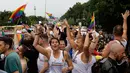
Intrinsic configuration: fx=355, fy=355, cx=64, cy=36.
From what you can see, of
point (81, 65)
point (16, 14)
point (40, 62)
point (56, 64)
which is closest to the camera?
point (81, 65)

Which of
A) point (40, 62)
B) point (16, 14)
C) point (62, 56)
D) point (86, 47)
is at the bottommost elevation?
point (40, 62)

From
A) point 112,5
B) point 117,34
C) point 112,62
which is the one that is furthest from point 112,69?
point 112,5

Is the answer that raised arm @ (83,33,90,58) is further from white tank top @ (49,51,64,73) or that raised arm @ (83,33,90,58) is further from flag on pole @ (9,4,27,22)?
flag on pole @ (9,4,27,22)

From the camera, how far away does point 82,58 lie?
5871 millimetres

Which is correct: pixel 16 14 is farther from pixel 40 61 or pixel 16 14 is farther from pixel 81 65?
pixel 81 65

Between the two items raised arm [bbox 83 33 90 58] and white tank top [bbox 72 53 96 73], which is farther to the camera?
white tank top [bbox 72 53 96 73]

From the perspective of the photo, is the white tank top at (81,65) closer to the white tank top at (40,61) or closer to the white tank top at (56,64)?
the white tank top at (56,64)

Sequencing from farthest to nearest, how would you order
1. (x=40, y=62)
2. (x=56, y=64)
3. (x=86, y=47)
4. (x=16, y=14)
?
(x=16, y=14) → (x=40, y=62) → (x=56, y=64) → (x=86, y=47)

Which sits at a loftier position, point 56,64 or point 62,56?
point 62,56

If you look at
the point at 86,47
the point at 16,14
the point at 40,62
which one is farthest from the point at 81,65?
the point at 16,14

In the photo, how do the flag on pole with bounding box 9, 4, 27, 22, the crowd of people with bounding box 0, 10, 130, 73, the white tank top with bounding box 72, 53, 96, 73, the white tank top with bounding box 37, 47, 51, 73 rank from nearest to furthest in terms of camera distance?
the crowd of people with bounding box 0, 10, 130, 73
the white tank top with bounding box 72, 53, 96, 73
the white tank top with bounding box 37, 47, 51, 73
the flag on pole with bounding box 9, 4, 27, 22

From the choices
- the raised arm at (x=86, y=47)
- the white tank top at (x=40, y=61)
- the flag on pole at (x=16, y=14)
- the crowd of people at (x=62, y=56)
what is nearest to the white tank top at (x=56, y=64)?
the crowd of people at (x=62, y=56)

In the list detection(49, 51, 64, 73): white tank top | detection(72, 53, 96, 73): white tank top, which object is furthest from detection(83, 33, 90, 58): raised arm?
detection(49, 51, 64, 73): white tank top

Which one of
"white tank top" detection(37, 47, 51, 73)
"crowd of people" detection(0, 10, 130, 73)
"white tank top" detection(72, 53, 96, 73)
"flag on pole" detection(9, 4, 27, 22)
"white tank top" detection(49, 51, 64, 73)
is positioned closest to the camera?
"crowd of people" detection(0, 10, 130, 73)
